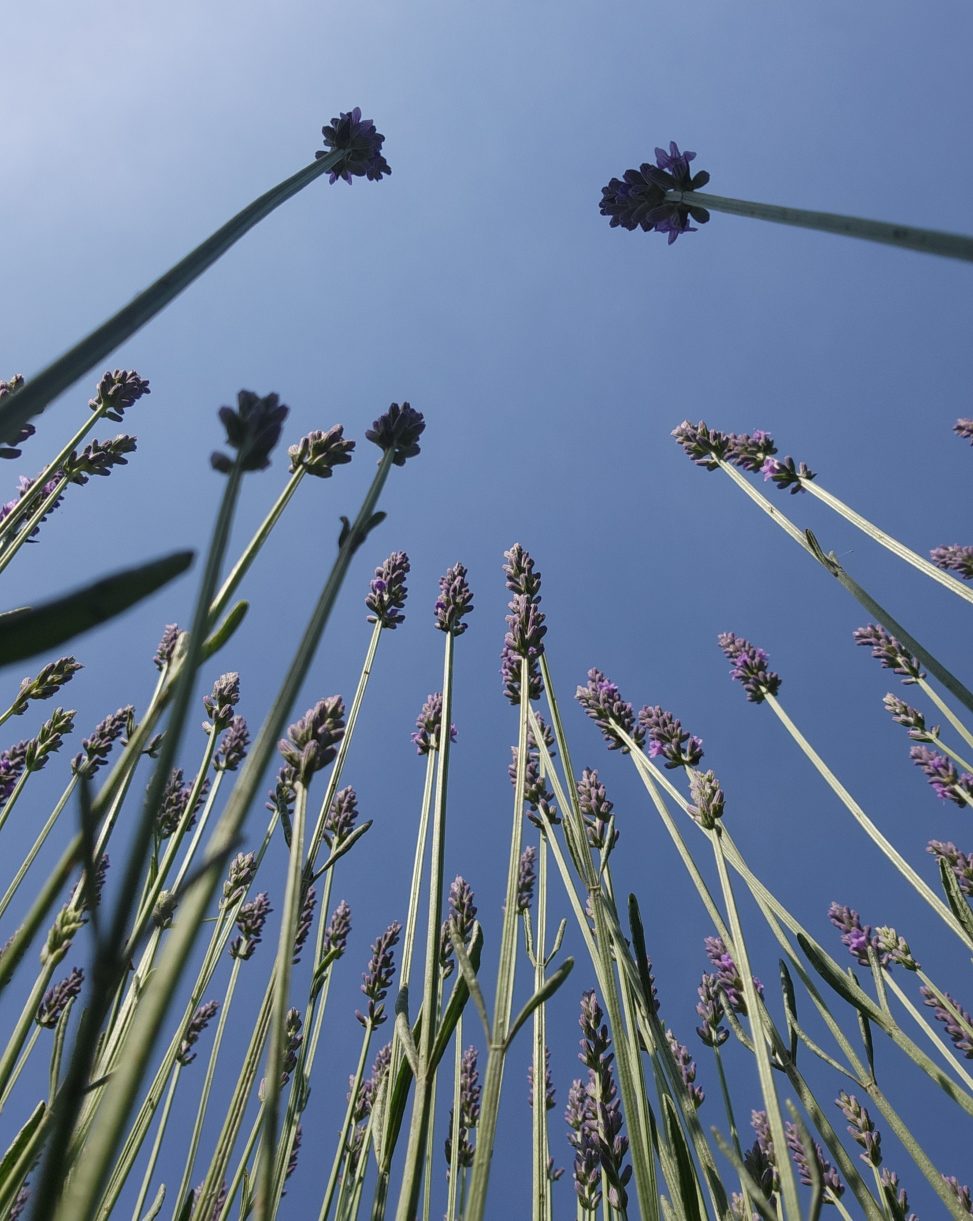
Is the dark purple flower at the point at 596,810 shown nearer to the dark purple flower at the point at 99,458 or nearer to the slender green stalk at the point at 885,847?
the slender green stalk at the point at 885,847

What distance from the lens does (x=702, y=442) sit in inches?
146

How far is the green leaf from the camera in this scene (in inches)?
22.0

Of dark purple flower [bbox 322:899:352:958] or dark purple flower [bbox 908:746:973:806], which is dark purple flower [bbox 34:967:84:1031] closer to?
dark purple flower [bbox 322:899:352:958]

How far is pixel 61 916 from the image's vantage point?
51.3 inches

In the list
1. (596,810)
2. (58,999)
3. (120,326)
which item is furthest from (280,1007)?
(58,999)

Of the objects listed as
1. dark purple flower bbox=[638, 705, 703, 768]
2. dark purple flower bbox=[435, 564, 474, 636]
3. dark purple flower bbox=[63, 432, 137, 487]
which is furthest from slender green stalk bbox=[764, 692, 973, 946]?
dark purple flower bbox=[63, 432, 137, 487]

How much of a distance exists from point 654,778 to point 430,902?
2.54ft

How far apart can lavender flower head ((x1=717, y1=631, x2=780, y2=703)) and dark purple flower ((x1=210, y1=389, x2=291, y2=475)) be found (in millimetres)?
2652

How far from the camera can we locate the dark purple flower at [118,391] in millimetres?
2756

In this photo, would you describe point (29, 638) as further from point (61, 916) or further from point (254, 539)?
point (61, 916)

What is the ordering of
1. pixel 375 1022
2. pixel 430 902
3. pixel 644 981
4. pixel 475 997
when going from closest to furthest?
pixel 475 997 → pixel 430 902 → pixel 644 981 → pixel 375 1022

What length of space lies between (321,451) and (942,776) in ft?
10.2

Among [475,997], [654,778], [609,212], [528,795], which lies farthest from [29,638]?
[528,795]

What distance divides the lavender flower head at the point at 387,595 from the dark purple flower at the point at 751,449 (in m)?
2.06
